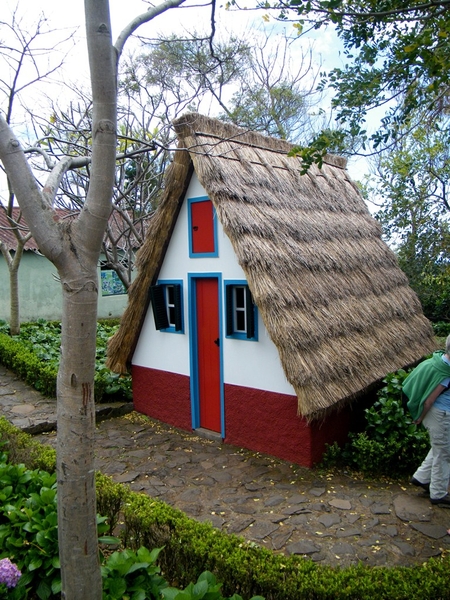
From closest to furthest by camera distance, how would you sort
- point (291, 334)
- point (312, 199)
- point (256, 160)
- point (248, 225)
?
point (291, 334), point (248, 225), point (256, 160), point (312, 199)

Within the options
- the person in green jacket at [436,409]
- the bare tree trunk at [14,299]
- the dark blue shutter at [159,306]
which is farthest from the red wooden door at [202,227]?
the bare tree trunk at [14,299]

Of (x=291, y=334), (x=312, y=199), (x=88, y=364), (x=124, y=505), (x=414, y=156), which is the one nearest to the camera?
(x=88, y=364)

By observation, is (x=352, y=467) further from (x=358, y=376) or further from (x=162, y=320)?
(x=162, y=320)

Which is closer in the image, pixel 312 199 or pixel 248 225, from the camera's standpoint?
pixel 248 225

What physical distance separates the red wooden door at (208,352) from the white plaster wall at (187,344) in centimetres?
20

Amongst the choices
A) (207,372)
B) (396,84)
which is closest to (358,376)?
(207,372)

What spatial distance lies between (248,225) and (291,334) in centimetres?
152

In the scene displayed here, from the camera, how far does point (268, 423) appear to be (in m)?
6.36

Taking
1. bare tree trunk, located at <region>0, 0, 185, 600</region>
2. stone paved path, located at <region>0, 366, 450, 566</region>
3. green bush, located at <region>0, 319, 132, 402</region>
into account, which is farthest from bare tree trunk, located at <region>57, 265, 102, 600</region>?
green bush, located at <region>0, 319, 132, 402</region>

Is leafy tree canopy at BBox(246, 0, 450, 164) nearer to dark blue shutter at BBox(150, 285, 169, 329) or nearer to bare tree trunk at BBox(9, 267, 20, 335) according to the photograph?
dark blue shutter at BBox(150, 285, 169, 329)

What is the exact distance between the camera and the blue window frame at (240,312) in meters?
6.39

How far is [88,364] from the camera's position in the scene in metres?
2.65

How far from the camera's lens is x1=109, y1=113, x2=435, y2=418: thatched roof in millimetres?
5910

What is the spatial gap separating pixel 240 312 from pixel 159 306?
1.46 metres
